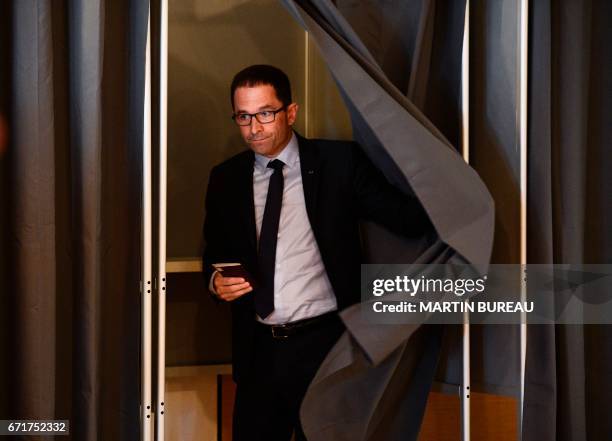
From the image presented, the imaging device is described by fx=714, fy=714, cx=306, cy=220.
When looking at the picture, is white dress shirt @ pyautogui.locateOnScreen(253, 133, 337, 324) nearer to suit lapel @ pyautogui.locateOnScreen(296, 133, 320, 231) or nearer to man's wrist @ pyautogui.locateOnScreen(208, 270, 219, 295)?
suit lapel @ pyautogui.locateOnScreen(296, 133, 320, 231)

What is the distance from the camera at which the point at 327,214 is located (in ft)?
6.95

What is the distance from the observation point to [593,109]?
2.31 metres

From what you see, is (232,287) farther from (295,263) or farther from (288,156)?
(288,156)

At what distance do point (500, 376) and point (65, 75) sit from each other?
5.00ft

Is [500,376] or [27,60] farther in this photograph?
[500,376]

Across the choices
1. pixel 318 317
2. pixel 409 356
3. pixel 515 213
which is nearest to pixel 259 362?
pixel 318 317

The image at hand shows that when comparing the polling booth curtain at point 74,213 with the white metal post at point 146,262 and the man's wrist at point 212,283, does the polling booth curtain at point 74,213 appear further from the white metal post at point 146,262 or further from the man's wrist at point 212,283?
the man's wrist at point 212,283

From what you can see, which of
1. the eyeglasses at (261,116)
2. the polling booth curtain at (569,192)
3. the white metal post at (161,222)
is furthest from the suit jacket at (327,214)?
the polling booth curtain at (569,192)

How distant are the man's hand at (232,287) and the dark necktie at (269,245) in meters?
0.05

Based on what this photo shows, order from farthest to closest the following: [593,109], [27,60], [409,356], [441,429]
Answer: [441,429], [593,109], [409,356], [27,60]

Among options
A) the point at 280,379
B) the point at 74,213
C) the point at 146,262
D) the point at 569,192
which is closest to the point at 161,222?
the point at 146,262

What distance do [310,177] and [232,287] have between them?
1.31 ft

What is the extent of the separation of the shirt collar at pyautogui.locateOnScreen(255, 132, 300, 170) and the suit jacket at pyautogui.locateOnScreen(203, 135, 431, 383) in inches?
0.8

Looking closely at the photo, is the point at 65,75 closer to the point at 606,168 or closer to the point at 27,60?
the point at 27,60
